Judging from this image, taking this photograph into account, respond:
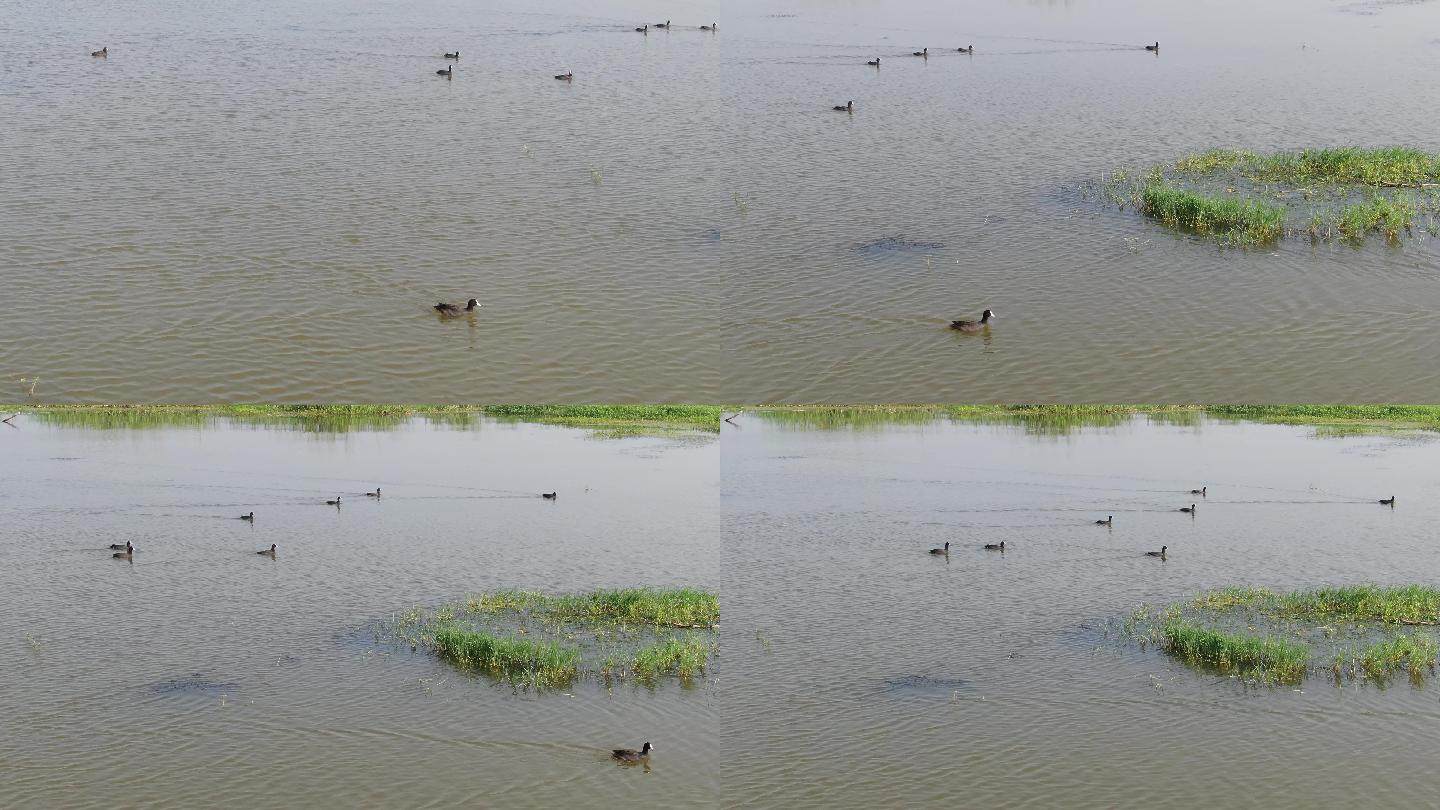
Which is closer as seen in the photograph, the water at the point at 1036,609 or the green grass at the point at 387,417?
the water at the point at 1036,609

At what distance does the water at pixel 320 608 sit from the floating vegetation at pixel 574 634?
0.63ft

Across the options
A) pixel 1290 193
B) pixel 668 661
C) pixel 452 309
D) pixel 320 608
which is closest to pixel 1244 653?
pixel 668 661

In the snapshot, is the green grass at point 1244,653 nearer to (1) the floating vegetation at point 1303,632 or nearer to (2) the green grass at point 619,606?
(1) the floating vegetation at point 1303,632

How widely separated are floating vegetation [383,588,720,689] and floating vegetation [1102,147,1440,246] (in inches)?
286

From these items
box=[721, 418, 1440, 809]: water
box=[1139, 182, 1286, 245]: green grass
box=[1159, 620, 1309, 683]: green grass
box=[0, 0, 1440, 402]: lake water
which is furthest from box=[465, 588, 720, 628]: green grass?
box=[1139, 182, 1286, 245]: green grass

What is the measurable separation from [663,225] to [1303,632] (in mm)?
7578

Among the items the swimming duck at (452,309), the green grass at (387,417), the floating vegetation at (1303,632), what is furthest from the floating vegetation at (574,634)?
the floating vegetation at (1303,632)

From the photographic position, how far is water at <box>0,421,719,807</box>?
10031 millimetres

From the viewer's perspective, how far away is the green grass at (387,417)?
17.0 m

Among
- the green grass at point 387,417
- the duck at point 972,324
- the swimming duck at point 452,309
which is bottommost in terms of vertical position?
the green grass at point 387,417

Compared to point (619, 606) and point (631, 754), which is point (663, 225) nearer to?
point (619, 606)

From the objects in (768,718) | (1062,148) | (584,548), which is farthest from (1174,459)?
(768,718)

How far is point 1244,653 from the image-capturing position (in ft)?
36.8

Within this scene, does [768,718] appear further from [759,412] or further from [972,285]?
[759,412]
